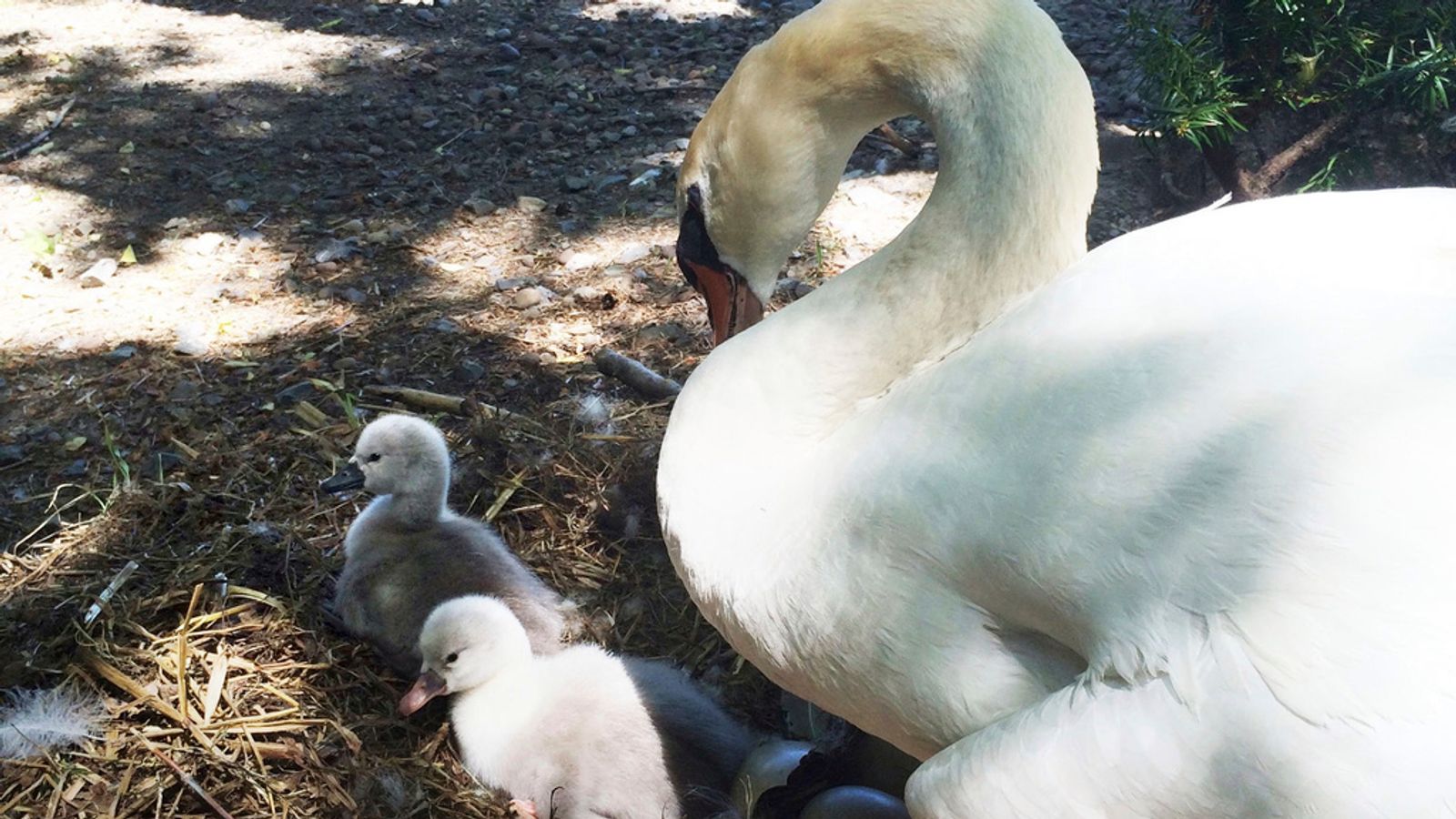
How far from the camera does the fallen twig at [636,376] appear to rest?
342 cm

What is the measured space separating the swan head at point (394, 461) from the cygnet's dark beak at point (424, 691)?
53 cm

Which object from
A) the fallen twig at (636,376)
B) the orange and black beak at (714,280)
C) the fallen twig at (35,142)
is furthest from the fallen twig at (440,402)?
the fallen twig at (35,142)

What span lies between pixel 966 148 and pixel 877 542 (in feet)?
2.18

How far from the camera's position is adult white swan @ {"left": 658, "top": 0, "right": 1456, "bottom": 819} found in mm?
1344

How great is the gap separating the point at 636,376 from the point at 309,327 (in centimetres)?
113

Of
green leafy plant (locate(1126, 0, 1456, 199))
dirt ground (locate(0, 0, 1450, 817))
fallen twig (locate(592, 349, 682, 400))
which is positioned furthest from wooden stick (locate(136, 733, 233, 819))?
green leafy plant (locate(1126, 0, 1456, 199))

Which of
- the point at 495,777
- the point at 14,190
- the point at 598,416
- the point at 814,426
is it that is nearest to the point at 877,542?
the point at 814,426

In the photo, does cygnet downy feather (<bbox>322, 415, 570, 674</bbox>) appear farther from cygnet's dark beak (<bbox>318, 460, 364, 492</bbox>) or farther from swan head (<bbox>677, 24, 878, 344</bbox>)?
swan head (<bbox>677, 24, 878, 344</bbox>)

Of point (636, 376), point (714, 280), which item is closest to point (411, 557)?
point (636, 376)

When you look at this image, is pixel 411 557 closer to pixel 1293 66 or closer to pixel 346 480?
pixel 346 480

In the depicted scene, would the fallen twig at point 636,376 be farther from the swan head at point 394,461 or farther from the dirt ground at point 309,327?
the swan head at point 394,461

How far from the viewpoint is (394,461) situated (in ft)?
9.65

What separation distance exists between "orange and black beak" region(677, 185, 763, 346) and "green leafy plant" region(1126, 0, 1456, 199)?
1.83 m

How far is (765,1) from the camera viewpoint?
259 inches
